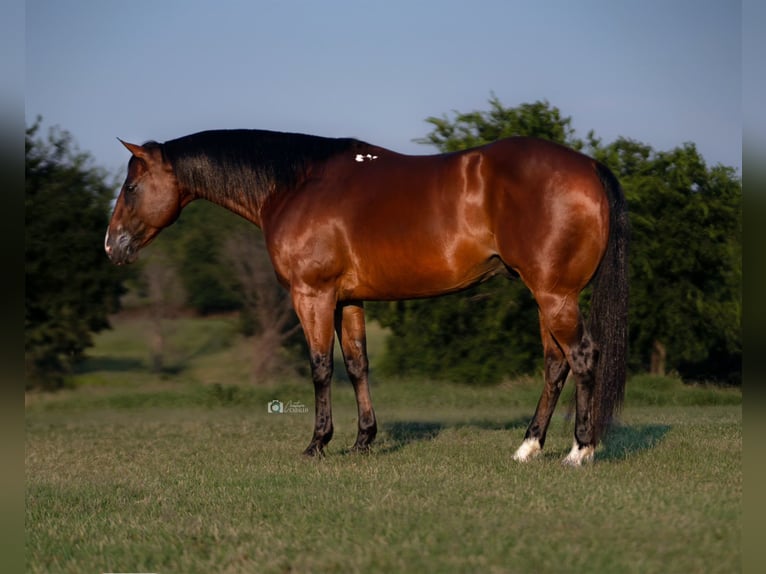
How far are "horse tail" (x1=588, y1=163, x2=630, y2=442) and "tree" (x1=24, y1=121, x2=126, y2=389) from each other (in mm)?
8284

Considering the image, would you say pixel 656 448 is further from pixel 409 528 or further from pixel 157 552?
pixel 157 552

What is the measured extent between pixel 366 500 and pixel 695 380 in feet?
35.6

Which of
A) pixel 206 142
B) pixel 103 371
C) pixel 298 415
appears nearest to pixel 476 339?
pixel 298 415

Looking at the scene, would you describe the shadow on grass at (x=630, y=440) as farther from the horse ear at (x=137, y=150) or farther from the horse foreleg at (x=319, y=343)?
the horse ear at (x=137, y=150)

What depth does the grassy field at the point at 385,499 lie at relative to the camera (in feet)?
12.3

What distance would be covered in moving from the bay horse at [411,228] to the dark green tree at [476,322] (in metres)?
6.27

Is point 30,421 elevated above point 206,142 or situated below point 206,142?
below

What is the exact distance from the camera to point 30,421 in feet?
37.7

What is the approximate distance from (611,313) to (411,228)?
1527 millimetres

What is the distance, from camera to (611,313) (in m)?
6.25

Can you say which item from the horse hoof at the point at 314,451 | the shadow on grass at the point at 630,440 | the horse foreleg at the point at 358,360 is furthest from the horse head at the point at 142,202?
the shadow on grass at the point at 630,440

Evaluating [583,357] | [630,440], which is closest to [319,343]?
[583,357]

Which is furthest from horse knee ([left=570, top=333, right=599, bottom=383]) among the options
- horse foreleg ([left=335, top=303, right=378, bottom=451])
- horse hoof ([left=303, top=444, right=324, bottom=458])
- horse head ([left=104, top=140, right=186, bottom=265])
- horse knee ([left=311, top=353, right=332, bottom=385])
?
horse head ([left=104, top=140, right=186, bottom=265])

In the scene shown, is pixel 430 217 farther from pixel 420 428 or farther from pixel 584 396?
pixel 420 428
